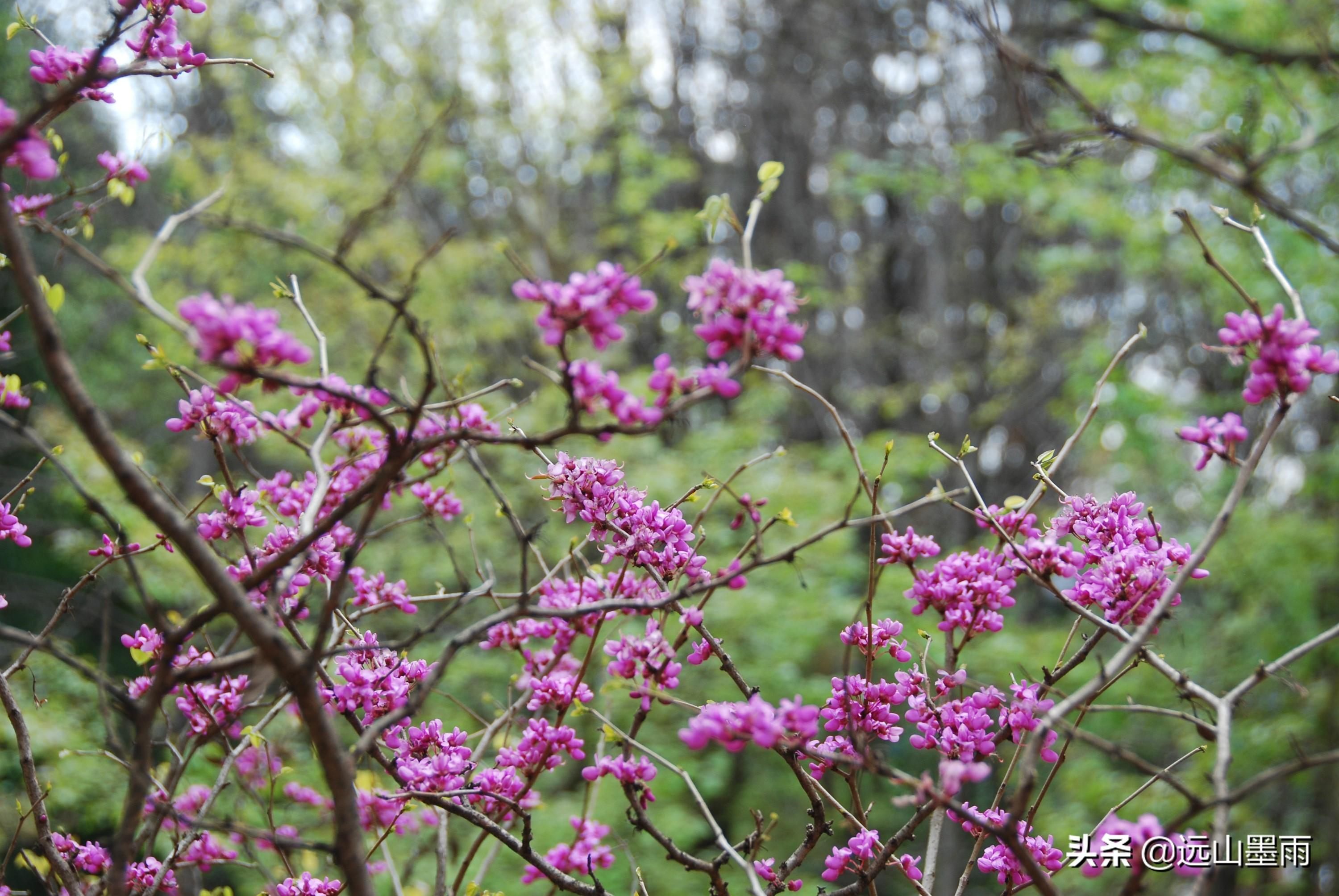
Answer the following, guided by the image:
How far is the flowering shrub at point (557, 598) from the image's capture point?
39.5 inches

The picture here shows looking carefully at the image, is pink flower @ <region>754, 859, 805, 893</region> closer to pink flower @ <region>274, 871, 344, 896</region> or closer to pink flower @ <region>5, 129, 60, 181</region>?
pink flower @ <region>274, 871, 344, 896</region>

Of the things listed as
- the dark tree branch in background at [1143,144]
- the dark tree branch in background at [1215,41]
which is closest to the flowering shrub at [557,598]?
the dark tree branch in background at [1143,144]

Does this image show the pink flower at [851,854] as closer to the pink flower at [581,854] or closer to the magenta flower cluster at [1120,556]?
the pink flower at [581,854]

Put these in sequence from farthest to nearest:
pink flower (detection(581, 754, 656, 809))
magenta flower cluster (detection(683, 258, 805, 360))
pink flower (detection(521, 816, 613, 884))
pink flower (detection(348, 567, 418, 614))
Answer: pink flower (detection(348, 567, 418, 614)), pink flower (detection(521, 816, 613, 884)), pink flower (detection(581, 754, 656, 809)), magenta flower cluster (detection(683, 258, 805, 360))

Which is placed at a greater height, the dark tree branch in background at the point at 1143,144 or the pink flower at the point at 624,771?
the dark tree branch in background at the point at 1143,144

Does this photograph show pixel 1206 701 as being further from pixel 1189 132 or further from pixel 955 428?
pixel 955 428

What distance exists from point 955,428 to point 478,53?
644 cm

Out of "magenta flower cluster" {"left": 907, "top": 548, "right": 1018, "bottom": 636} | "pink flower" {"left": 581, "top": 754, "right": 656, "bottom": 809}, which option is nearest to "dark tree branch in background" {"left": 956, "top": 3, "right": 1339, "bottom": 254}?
"magenta flower cluster" {"left": 907, "top": 548, "right": 1018, "bottom": 636}

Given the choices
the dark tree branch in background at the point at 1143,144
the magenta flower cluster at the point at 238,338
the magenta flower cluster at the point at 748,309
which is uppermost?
the dark tree branch in background at the point at 1143,144

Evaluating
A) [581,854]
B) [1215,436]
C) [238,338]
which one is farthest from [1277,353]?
Answer: [581,854]

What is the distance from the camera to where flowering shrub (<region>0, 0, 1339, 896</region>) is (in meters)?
1.00

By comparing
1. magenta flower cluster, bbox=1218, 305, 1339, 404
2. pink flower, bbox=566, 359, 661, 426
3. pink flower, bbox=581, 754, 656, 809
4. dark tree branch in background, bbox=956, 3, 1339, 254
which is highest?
dark tree branch in background, bbox=956, 3, 1339, 254

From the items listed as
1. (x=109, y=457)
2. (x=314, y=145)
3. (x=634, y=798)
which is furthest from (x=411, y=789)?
(x=314, y=145)

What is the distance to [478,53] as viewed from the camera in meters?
8.14
